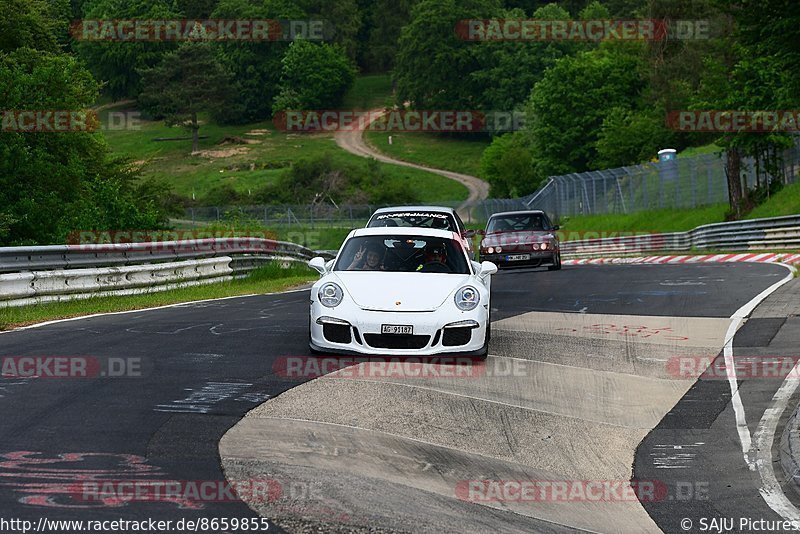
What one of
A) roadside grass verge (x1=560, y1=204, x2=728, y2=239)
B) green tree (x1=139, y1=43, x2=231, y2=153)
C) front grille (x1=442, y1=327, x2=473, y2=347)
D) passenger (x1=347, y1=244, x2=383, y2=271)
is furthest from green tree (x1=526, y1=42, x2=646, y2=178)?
front grille (x1=442, y1=327, x2=473, y2=347)

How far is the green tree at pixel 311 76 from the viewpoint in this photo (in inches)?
5891

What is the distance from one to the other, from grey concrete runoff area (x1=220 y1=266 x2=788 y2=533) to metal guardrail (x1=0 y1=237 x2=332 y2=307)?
24.6 ft

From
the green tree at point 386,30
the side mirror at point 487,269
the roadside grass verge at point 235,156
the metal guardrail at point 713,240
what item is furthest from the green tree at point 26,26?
the green tree at point 386,30

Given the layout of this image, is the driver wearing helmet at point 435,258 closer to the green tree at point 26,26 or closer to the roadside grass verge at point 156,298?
the roadside grass verge at point 156,298

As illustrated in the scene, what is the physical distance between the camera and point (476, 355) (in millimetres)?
Result: 10797

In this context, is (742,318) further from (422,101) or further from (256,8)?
(256,8)

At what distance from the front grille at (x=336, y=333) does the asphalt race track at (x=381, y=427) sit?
23.3 inches

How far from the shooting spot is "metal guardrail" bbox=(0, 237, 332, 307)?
16.6m

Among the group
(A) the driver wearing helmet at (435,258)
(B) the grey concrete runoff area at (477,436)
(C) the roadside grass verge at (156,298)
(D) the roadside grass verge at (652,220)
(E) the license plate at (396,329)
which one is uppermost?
(A) the driver wearing helmet at (435,258)

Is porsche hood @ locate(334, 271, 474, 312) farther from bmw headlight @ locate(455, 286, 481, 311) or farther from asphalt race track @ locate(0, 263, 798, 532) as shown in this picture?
asphalt race track @ locate(0, 263, 798, 532)

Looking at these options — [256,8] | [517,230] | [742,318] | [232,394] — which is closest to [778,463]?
[232,394]

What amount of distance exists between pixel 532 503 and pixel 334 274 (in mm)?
5392

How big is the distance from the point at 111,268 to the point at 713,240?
84.6 feet

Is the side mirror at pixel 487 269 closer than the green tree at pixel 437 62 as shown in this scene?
Yes
